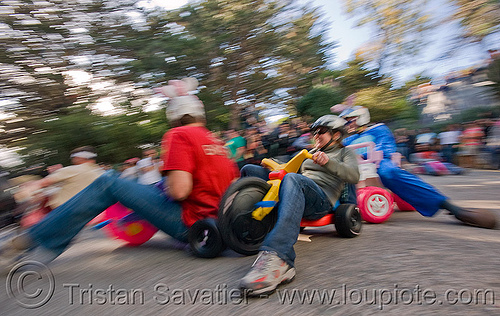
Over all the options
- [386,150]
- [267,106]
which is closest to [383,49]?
[267,106]

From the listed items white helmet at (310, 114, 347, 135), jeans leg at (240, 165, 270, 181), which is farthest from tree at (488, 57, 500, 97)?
jeans leg at (240, 165, 270, 181)

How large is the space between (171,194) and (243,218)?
0.54m

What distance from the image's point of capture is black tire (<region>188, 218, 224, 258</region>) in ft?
9.21

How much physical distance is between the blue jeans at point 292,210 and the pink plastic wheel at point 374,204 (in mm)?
971

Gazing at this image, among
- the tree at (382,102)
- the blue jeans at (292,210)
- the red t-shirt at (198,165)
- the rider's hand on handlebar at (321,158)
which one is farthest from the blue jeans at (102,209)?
the tree at (382,102)

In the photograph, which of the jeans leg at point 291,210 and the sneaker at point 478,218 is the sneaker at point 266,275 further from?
the sneaker at point 478,218

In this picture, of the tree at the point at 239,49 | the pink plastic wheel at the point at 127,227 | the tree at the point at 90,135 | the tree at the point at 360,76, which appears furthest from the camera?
the tree at the point at 360,76

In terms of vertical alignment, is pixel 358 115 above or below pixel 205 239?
above

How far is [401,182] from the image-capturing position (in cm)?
400

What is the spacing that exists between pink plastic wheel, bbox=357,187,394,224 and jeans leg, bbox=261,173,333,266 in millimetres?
1112

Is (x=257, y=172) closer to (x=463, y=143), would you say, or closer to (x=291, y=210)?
(x=291, y=210)

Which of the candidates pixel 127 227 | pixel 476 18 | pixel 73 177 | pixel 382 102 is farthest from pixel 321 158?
pixel 382 102

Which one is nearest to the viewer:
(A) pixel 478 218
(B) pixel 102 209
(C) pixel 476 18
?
(B) pixel 102 209

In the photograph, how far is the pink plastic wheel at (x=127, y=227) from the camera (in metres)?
3.35
